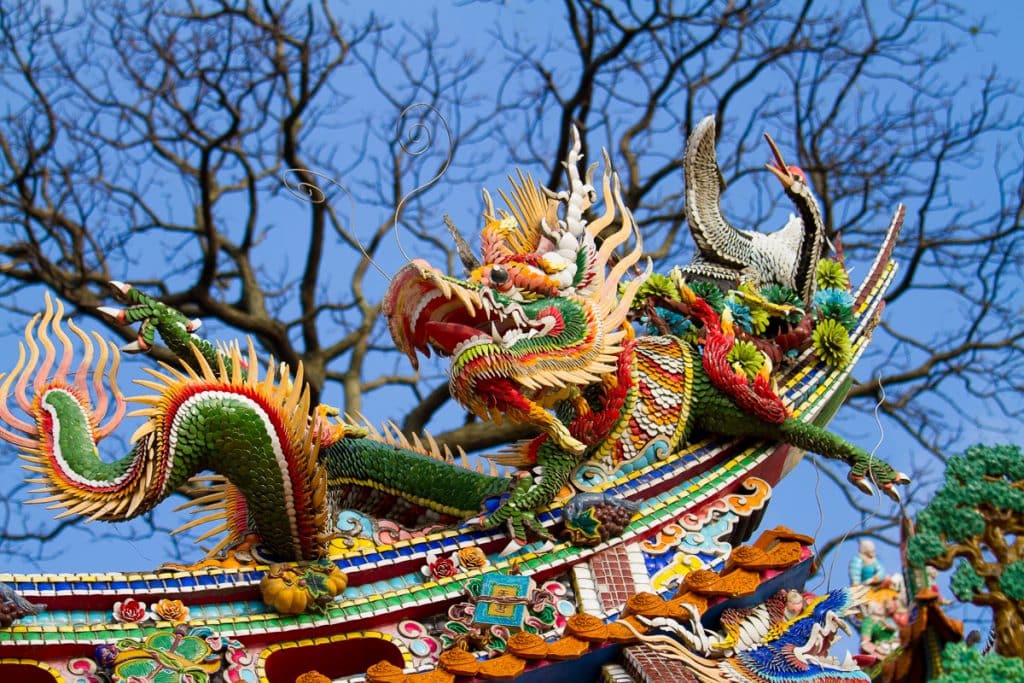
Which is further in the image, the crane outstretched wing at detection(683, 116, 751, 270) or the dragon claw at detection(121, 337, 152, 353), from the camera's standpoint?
the crane outstretched wing at detection(683, 116, 751, 270)

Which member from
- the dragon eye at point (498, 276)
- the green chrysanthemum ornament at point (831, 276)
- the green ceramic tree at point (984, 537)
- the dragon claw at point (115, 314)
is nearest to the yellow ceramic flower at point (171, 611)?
the dragon claw at point (115, 314)

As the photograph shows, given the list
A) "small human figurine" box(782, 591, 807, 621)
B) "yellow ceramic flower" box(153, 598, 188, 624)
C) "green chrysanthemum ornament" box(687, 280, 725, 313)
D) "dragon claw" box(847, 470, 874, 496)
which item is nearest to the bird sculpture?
"green chrysanthemum ornament" box(687, 280, 725, 313)

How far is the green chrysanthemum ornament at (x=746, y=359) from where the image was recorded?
7449mm

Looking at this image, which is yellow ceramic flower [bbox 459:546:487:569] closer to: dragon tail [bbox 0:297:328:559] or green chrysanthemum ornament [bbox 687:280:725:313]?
dragon tail [bbox 0:297:328:559]

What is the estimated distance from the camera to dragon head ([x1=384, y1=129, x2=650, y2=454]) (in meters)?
6.85

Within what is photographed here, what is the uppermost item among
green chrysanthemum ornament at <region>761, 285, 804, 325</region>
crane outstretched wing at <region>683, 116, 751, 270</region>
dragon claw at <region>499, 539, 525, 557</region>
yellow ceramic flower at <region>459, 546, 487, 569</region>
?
crane outstretched wing at <region>683, 116, 751, 270</region>

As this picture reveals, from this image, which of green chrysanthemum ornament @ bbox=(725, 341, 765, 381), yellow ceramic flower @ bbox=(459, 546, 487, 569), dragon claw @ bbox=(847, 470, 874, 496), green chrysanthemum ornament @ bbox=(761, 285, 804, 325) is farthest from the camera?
green chrysanthemum ornament @ bbox=(761, 285, 804, 325)

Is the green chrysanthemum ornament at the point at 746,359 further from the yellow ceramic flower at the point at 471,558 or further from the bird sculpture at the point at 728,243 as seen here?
the yellow ceramic flower at the point at 471,558

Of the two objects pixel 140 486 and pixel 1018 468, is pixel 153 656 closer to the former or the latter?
pixel 140 486

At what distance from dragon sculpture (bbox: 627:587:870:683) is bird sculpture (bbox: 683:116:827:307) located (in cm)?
184

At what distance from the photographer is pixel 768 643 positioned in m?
6.45

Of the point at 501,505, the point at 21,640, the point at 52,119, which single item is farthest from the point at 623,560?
the point at 52,119

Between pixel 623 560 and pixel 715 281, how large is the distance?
6.41 feet

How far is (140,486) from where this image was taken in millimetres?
6219
